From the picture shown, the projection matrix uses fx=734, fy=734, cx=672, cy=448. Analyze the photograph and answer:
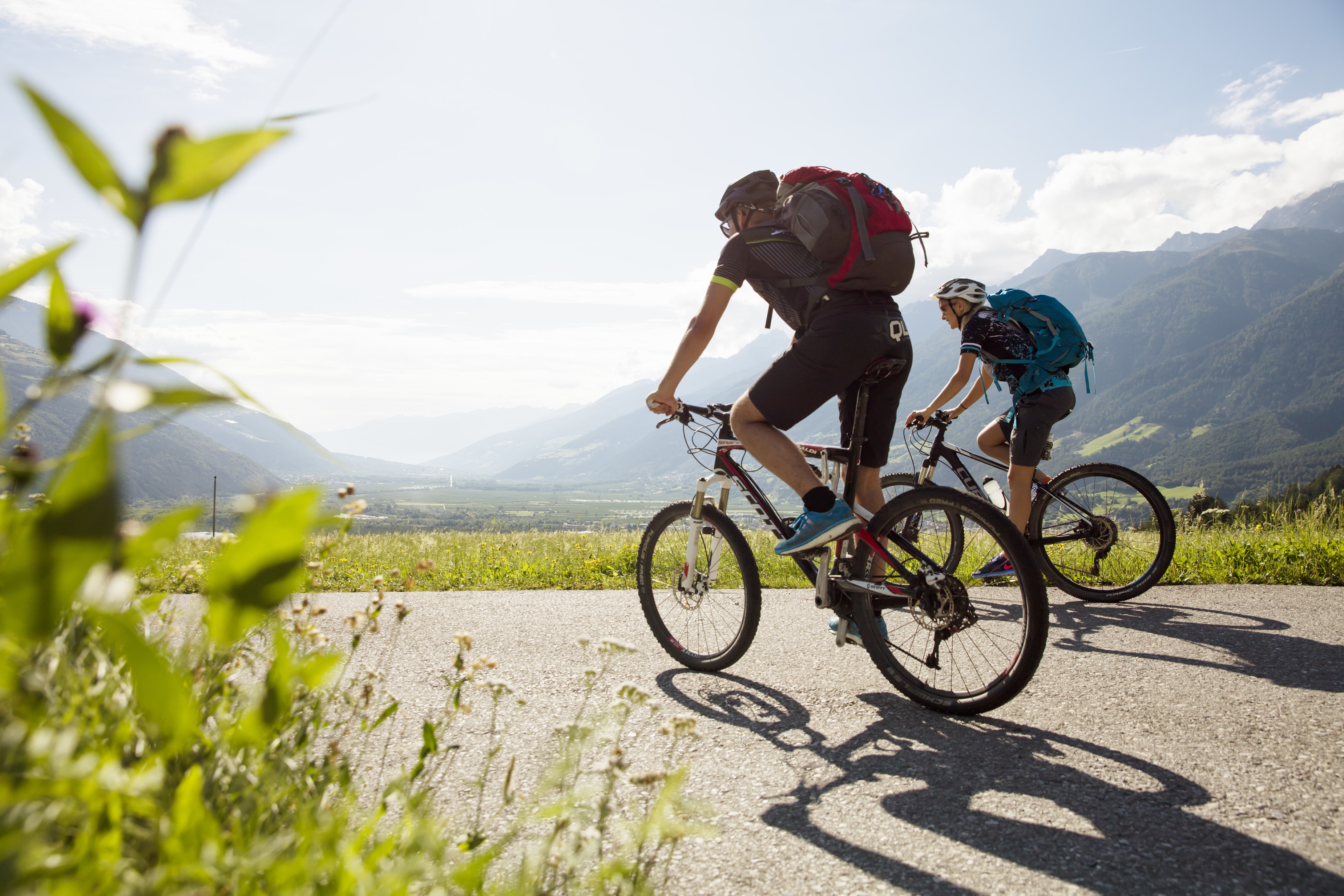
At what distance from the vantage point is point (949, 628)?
3.20 m

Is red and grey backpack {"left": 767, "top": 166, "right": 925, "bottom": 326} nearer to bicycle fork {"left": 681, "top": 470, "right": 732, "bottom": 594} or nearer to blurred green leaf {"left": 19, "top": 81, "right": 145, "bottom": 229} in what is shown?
bicycle fork {"left": 681, "top": 470, "right": 732, "bottom": 594}

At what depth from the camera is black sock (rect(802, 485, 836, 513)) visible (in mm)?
3441

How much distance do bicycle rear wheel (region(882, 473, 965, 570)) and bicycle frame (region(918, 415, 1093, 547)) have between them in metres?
0.25

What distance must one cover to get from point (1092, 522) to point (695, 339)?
374cm

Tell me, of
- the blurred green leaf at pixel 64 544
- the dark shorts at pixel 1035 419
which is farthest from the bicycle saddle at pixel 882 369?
the blurred green leaf at pixel 64 544

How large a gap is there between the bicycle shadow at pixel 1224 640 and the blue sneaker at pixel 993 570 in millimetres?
439

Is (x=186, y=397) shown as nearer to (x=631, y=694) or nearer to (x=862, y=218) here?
(x=631, y=694)

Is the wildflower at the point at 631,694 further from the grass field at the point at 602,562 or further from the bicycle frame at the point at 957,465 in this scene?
the bicycle frame at the point at 957,465

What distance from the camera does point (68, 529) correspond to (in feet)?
1.55

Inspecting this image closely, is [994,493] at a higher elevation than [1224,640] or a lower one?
higher

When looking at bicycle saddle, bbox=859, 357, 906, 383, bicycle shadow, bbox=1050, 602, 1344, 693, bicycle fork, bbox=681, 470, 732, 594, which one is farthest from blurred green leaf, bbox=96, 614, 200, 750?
bicycle shadow, bbox=1050, 602, 1344, 693

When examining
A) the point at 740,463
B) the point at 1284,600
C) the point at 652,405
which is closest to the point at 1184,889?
the point at 740,463

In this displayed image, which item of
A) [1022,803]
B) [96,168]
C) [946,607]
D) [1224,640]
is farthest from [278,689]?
[1224,640]

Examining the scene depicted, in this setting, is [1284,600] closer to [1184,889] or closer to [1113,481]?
[1113,481]
